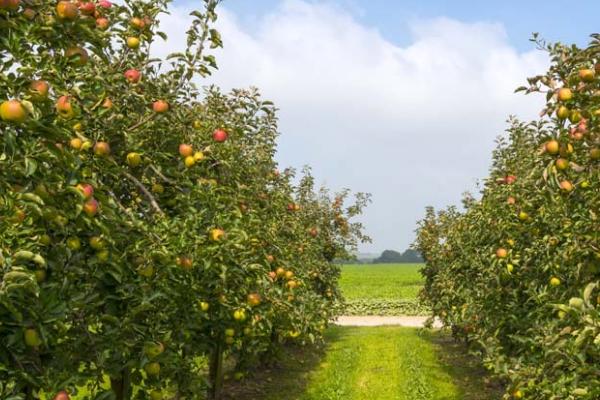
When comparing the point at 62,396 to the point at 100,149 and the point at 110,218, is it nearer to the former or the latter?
the point at 110,218

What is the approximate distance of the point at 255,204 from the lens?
28.0 ft

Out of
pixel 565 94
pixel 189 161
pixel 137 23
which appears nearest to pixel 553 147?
pixel 565 94

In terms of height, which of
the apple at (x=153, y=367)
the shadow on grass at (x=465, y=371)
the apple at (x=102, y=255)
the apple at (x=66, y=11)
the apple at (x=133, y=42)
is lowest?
the shadow on grass at (x=465, y=371)

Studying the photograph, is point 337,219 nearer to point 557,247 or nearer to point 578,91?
point 557,247

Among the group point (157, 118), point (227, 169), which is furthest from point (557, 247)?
point (157, 118)

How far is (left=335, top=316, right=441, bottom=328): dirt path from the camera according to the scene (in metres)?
23.1

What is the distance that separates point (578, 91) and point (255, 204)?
16.8 ft

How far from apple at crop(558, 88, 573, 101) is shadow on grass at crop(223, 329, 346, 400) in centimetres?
797

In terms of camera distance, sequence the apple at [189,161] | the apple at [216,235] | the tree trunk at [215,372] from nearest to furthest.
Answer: the apple at [216,235] → the apple at [189,161] → the tree trunk at [215,372]

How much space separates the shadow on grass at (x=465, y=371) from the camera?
10930mm

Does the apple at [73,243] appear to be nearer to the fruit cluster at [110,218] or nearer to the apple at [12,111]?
the fruit cluster at [110,218]

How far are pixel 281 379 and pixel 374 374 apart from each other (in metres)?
1.86

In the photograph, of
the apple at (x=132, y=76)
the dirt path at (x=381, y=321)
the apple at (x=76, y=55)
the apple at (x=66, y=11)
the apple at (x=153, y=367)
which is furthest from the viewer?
the dirt path at (x=381, y=321)

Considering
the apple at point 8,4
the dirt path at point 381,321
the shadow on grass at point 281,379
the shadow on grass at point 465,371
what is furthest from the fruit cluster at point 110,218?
the dirt path at point 381,321
